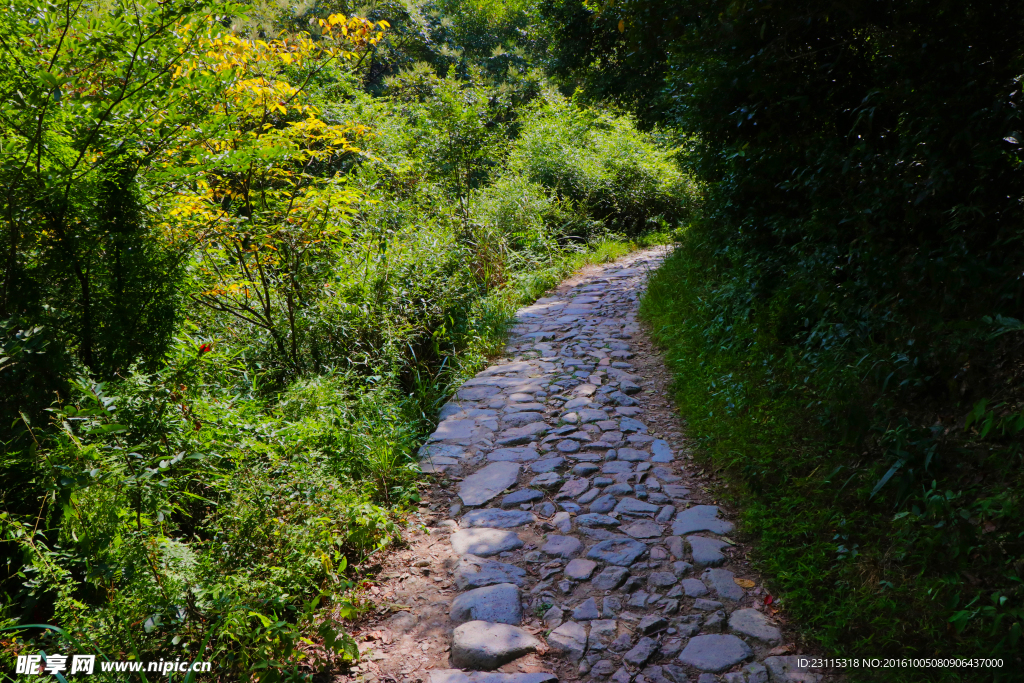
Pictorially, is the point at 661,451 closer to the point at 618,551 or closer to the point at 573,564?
the point at 618,551

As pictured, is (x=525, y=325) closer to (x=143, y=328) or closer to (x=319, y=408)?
(x=319, y=408)

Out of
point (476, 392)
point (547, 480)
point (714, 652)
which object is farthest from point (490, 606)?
point (476, 392)

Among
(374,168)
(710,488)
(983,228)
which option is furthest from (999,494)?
(374,168)

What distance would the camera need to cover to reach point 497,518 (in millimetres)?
3789

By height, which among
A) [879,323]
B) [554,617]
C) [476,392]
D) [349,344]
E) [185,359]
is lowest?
[554,617]

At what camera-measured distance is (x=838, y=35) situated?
159 inches

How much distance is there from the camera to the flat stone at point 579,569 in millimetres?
3188

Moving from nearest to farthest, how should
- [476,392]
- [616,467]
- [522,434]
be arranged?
[616,467]
[522,434]
[476,392]

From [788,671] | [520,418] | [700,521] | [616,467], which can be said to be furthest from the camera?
[520,418]

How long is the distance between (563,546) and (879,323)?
2.24 meters

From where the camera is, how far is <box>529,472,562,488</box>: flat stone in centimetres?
415

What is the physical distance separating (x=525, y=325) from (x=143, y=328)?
15.8 feet

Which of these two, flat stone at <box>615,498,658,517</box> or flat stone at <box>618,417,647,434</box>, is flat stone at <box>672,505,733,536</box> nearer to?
flat stone at <box>615,498,658,517</box>

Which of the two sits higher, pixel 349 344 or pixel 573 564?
pixel 349 344
